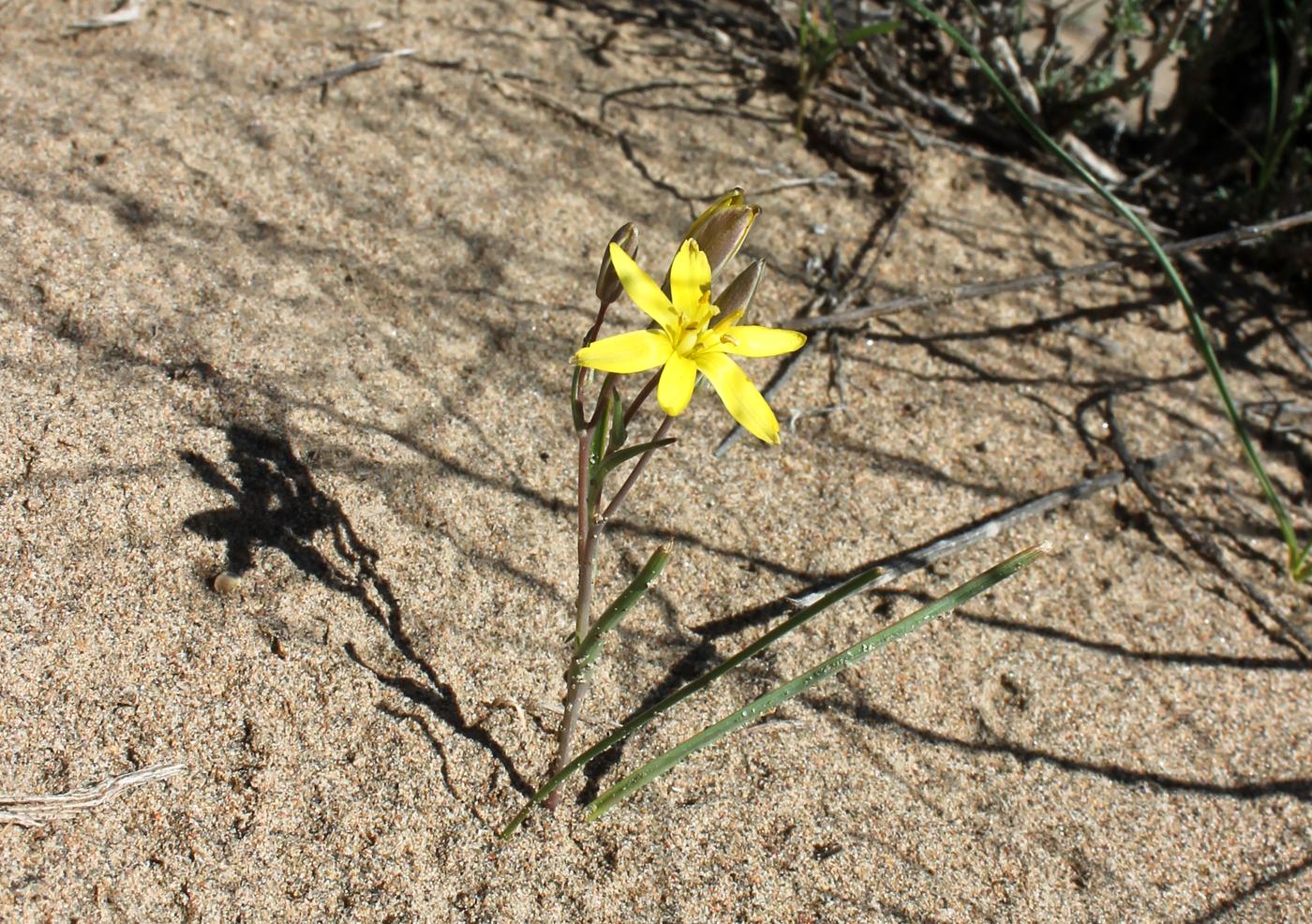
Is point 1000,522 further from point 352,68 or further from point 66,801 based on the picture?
point 352,68

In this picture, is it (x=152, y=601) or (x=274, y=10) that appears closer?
(x=152, y=601)

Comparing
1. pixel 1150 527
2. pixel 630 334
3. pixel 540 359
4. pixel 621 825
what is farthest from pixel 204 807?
pixel 1150 527

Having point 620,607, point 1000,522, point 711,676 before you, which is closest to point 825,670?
point 711,676

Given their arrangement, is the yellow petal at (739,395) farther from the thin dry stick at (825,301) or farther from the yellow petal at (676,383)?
the thin dry stick at (825,301)

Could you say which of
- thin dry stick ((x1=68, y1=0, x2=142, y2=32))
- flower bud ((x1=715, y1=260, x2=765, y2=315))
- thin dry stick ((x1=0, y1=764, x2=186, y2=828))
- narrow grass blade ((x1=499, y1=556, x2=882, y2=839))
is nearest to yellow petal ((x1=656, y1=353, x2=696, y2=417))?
flower bud ((x1=715, y1=260, x2=765, y2=315))

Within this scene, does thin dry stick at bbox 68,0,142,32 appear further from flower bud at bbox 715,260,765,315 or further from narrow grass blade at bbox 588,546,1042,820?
narrow grass blade at bbox 588,546,1042,820

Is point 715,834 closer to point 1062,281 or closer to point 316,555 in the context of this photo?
point 316,555
